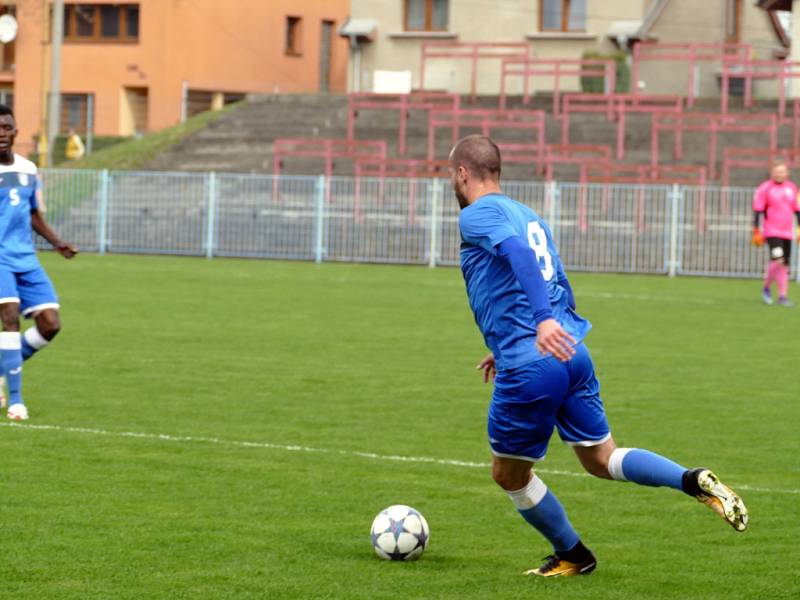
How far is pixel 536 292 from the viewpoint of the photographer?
631 cm

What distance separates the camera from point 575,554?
6.91 metres

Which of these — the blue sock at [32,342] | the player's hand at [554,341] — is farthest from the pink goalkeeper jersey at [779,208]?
the player's hand at [554,341]

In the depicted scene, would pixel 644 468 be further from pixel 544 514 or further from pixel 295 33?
pixel 295 33

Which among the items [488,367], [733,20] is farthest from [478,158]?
[733,20]

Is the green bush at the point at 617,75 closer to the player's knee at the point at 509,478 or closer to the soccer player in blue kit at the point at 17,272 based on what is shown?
the soccer player in blue kit at the point at 17,272

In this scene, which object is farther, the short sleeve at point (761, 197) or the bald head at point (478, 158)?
the short sleeve at point (761, 197)

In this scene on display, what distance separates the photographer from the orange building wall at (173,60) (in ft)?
193

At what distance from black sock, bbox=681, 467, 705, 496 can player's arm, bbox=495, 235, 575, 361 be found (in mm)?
671

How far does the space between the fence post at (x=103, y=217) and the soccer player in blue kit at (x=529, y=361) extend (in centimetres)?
2733

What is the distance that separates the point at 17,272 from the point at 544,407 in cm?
552

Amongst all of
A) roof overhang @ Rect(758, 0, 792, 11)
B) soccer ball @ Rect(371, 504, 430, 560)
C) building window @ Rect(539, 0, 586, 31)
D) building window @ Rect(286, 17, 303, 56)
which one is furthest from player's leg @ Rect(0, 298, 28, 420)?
building window @ Rect(286, 17, 303, 56)

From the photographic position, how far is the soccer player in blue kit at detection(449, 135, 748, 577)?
251 inches

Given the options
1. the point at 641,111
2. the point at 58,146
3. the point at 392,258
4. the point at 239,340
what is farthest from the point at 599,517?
the point at 58,146

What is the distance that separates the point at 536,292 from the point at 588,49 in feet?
135
